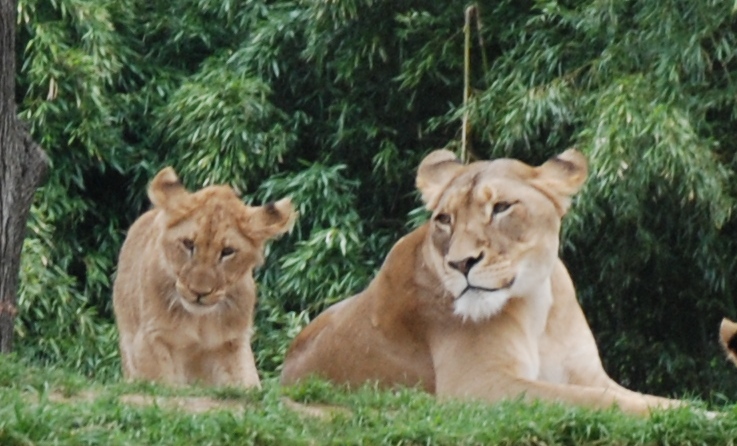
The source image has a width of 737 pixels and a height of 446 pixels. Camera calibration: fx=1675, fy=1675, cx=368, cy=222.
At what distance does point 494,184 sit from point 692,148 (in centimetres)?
369

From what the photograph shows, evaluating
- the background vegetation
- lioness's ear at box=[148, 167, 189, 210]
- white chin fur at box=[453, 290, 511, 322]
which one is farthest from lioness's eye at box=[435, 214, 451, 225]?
the background vegetation

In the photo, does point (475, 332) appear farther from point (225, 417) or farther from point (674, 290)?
point (674, 290)

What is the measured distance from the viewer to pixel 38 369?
19.9 ft

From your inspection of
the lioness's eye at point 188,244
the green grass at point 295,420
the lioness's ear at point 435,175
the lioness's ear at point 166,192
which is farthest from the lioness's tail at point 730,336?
the lioness's ear at point 166,192

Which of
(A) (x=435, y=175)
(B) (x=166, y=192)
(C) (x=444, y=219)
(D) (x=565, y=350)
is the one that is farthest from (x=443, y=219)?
(B) (x=166, y=192)

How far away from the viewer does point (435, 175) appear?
7.13 meters

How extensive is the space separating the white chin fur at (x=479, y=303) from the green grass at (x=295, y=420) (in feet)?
1.54

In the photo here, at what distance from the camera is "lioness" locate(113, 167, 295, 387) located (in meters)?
7.09

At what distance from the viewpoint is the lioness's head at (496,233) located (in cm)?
640

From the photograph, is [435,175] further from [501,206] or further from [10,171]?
[10,171]

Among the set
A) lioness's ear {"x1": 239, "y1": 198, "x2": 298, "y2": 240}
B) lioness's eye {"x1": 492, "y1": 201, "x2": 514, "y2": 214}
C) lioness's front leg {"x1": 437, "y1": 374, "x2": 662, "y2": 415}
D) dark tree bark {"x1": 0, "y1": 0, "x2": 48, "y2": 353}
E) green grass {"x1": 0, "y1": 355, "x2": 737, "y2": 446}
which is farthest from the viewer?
lioness's ear {"x1": 239, "y1": 198, "x2": 298, "y2": 240}

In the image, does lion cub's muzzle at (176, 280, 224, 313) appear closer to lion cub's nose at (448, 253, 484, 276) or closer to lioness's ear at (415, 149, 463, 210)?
lioness's ear at (415, 149, 463, 210)

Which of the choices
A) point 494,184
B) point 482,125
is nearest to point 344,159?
point 482,125

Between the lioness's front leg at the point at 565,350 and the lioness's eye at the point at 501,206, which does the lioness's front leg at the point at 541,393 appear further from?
the lioness's eye at the point at 501,206
